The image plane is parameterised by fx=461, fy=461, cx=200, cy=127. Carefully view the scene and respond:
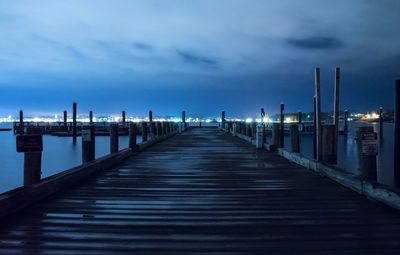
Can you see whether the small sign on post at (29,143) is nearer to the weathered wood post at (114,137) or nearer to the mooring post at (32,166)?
the mooring post at (32,166)

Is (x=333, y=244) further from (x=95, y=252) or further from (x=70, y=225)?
(x=70, y=225)

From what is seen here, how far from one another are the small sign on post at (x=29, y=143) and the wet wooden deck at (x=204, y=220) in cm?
78

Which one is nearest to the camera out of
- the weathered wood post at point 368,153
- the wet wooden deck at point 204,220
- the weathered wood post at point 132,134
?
the wet wooden deck at point 204,220

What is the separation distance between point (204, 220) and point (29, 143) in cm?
270

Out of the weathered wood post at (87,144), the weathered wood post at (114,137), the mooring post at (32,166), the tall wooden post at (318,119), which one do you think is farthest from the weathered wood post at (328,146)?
the mooring post at (32,166)

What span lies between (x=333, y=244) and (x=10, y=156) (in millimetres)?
34251

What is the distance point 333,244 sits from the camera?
4055mm

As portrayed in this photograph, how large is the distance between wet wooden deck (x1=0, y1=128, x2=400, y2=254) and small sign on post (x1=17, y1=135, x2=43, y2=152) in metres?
0.78

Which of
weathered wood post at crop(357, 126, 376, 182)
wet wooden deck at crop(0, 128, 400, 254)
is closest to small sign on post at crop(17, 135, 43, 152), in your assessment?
wet wooden deck at crop(0, 128, 400, 254)

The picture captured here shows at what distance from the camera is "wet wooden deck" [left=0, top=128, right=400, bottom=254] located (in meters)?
4.01

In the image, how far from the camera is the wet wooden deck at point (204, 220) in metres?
4.01

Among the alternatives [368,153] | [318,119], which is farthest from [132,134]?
[368,153]

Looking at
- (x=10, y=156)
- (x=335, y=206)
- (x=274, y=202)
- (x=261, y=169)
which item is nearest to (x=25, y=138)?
(x=274, y=202)

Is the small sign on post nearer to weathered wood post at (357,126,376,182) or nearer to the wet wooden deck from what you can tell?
the wet wooden deck
